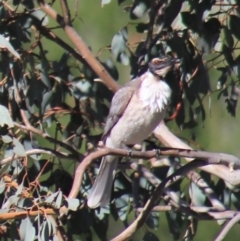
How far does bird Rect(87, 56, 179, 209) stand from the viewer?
4.01m

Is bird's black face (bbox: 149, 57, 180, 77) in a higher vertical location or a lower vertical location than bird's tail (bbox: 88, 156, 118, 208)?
higher

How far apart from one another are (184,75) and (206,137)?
246 cm

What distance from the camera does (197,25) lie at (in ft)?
12.0

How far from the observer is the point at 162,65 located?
12.9 feet

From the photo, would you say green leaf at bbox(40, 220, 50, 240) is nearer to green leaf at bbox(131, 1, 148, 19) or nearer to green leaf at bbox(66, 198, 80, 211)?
green leaf at bbox(66, 198, 80, 211)

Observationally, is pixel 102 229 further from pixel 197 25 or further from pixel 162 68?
pixel 197 25

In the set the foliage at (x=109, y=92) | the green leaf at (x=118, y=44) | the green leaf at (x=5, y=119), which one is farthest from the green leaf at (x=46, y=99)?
the green leaf at (x=5, y=119)

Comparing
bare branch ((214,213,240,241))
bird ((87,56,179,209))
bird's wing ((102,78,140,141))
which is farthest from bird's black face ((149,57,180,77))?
bare branch ((214,213,240,241))

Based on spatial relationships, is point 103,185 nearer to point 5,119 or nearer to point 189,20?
point 189,20

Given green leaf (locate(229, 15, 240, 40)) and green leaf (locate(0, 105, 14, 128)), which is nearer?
green leaf (locate(0, 105, 14, 128))

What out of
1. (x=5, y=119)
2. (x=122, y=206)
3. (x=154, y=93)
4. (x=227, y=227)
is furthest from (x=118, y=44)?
(x=5, y=119)

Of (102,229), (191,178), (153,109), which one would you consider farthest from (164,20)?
(102,229)

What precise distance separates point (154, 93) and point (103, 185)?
0.48 metres

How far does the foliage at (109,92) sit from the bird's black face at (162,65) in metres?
0.04
